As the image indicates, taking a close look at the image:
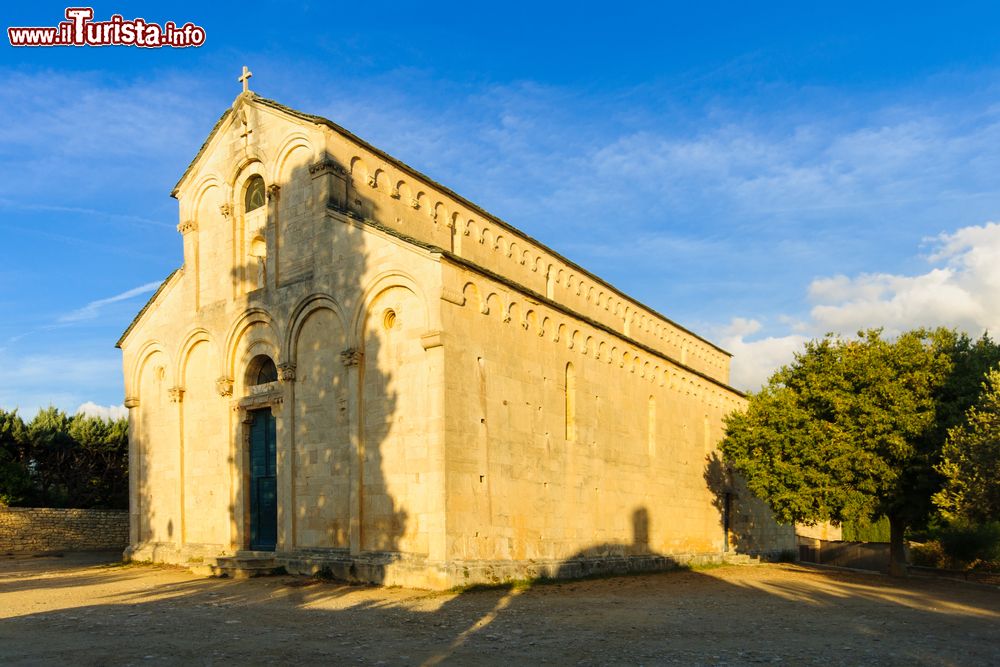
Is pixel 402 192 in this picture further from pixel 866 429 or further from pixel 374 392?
pixel 866 429

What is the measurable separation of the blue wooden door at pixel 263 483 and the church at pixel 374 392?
6cm

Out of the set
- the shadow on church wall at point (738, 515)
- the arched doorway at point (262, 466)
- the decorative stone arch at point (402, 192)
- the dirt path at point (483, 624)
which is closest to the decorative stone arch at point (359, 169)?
the decorative stone arch at point (402, 192)

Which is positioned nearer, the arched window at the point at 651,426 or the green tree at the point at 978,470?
the green tree at the point at 978,470

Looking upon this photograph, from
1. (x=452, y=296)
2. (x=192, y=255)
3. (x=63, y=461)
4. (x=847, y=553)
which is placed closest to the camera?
(x=452, y=296)

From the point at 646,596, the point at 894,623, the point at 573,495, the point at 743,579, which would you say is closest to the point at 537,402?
the point at 573,495

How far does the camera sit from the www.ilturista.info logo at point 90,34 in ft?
70.8

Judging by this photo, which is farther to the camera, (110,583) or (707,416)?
(707,416)

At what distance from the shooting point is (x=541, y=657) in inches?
468

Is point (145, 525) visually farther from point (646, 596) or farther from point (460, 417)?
point (646, 596)

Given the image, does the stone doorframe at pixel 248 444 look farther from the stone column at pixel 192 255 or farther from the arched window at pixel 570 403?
the arched window at pixel 570 403

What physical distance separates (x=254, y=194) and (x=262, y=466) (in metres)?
9.09

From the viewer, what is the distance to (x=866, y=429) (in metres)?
27.7

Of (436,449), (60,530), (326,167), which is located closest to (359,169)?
(326,167)

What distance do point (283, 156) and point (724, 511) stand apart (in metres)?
24.6
